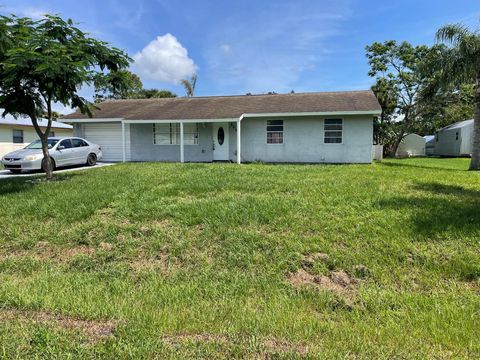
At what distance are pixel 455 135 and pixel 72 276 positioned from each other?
3736cm

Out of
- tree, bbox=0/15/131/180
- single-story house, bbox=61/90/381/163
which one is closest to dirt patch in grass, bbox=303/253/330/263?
tree, bbox=0/15/131/180

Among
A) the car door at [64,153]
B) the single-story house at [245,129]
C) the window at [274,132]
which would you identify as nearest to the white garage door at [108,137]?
the single-story house at [245,129]

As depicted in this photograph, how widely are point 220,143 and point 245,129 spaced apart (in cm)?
158

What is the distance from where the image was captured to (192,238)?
6078 mm

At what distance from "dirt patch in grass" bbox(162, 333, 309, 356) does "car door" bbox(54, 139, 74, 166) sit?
1398 cm

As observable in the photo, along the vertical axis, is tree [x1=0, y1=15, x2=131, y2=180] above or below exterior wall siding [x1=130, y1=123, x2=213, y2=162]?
above

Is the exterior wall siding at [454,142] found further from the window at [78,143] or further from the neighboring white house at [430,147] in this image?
the window at [78,143]

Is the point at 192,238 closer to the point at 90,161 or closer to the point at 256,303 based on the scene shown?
the point at 256,303

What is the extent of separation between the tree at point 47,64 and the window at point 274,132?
882 centimetres

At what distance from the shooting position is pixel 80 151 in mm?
16406

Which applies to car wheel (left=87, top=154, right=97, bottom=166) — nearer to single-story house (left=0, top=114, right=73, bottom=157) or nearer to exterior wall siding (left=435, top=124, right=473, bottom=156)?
→ single-story house (left=0, top=114, right=73, bottom=157)

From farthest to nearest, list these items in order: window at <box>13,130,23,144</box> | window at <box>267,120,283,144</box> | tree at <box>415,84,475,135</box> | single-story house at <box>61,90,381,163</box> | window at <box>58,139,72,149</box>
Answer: tree at <box>415,84,475,135</box> < window at <box>13,130,23,144</box> < window at <box>267,120,283,144</box> < single-story house at <box>61,90,381,163</box> < window at <box>58,139,72,149</box>

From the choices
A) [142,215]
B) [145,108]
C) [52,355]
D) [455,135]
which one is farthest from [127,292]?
[455,135]

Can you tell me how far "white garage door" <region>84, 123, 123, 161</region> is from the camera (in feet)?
66.0
